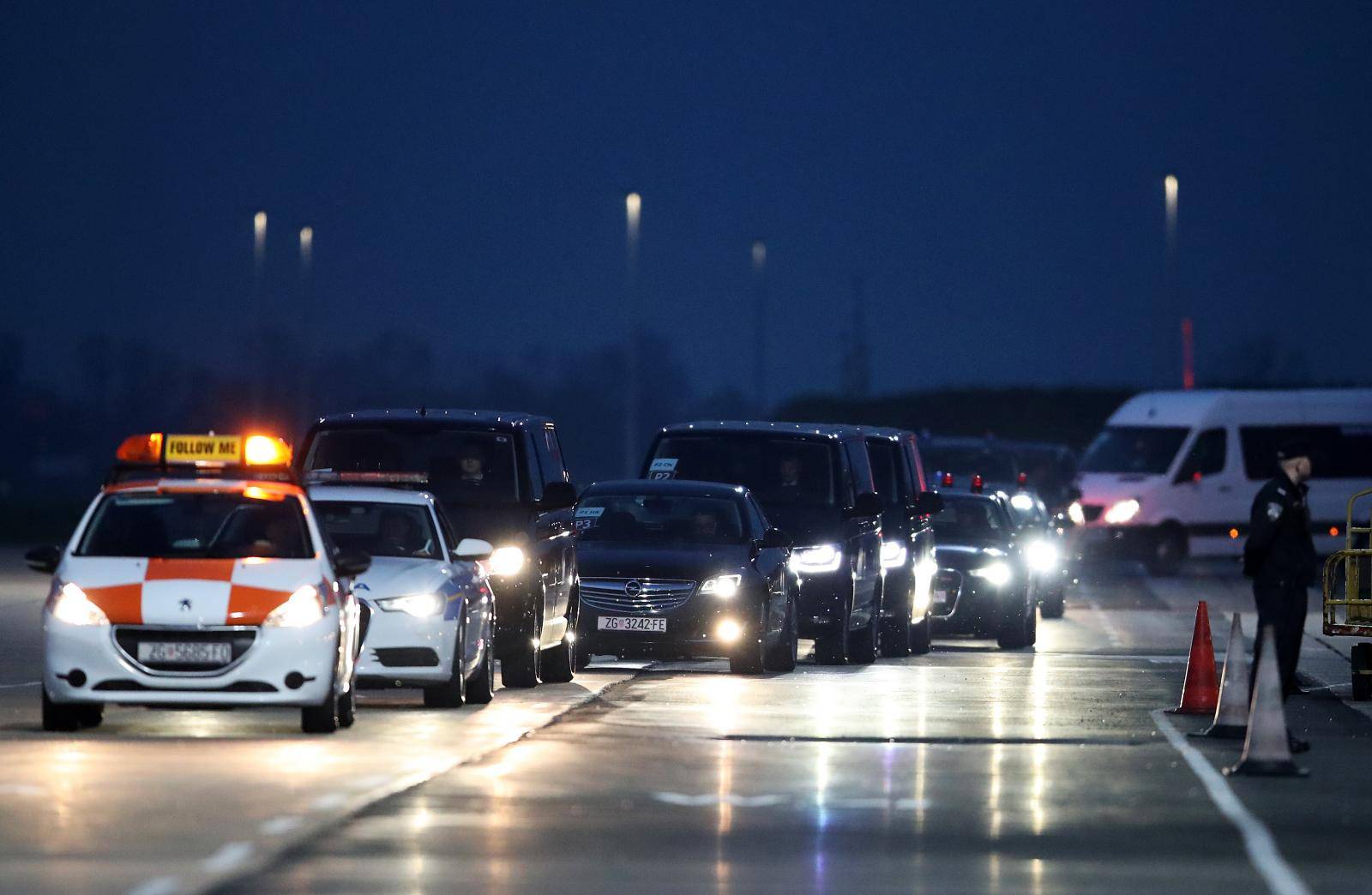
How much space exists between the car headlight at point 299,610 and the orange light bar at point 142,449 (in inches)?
68.2

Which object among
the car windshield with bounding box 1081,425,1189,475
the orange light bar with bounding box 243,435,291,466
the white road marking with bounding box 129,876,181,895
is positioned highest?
the car windshield with bounding box 1081,425,1189,475

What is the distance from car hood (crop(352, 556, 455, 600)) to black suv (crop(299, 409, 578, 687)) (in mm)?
1352

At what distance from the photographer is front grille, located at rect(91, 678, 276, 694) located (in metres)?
16.3

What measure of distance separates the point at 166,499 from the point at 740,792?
5031 mm

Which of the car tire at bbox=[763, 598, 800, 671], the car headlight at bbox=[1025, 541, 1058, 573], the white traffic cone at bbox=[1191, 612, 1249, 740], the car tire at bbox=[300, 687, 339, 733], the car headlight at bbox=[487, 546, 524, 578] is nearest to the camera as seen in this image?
the car tire at bbox=[300, 687, 339, 733]

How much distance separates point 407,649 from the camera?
18547 mm

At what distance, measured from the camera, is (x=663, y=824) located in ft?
40.9

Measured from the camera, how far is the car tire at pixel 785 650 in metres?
23.5

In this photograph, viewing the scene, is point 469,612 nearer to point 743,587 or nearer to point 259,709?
point 259,709

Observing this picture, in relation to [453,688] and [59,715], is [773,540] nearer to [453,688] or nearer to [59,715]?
[453,688]

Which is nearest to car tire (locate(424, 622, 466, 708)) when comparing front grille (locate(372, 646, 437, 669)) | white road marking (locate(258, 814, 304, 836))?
front grille (locate(372, 646, 437, 669))

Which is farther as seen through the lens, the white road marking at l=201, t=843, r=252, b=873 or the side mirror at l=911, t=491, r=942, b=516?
the side mirror at l=911, t=491, r=942, b=516

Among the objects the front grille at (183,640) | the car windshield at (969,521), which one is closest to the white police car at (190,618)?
the front grille at (183,640)

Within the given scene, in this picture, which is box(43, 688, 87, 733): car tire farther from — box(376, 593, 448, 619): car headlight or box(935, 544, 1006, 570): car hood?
box(935, 544, 1006, 570): car hood
